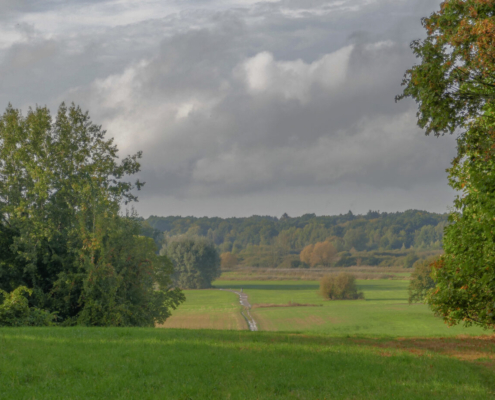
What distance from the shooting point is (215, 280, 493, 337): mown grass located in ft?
180

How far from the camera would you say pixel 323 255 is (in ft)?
609

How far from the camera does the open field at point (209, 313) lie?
68.2 metres

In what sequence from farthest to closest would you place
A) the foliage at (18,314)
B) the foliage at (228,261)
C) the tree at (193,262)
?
the foliage at (228,261) → the tree at (193,262) → the foliage at (18,314)

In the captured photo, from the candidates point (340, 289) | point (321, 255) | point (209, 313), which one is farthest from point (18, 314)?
point (321, 255)

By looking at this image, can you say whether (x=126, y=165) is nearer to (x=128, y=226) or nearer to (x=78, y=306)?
(x=128, y=226)

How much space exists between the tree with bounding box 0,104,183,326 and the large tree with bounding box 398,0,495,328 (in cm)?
2110

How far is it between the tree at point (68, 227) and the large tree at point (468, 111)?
69.2ft

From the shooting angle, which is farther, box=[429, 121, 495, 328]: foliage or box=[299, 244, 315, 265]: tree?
box=[299, 244, 315, 265]: tree

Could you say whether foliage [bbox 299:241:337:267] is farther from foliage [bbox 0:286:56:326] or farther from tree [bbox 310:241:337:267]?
foliage [bbox 0:286:56:326]

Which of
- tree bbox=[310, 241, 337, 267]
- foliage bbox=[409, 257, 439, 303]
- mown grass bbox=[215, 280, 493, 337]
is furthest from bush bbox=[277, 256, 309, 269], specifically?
foliage bbox=[409, 257, 439, 303]

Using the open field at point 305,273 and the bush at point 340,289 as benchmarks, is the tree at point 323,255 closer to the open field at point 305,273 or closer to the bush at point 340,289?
the open field at point 305,273

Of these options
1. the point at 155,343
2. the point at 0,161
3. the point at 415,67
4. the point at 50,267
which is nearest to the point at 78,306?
the point at 50,267

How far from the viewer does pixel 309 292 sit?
126m

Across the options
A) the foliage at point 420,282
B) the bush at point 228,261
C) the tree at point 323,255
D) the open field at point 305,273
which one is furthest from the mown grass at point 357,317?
the bush at point 228,261
